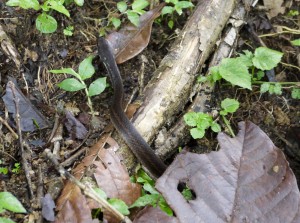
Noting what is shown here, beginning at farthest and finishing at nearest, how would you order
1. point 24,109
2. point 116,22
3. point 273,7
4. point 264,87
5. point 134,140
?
point 273,7 < point 116,22 < point 264,87 < point 24,109 < point 134,140

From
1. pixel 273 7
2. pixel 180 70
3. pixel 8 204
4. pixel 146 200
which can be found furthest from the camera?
pixel 273 7

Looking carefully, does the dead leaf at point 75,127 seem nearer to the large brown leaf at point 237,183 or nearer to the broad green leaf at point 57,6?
the broad green leaf at point 57,6

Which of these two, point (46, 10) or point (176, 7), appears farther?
point (176, 7)

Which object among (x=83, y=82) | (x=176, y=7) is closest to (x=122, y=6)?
(x=176, y=7)

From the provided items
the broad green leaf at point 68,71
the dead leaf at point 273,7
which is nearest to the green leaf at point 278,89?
the dead leaf at point 273,7

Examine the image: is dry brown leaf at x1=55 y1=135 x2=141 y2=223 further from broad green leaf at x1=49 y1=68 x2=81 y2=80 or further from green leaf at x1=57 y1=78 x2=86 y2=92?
broad green leaf at x1=49 y1=68 x2=81 y2=80

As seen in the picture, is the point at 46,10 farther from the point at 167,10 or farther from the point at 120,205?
the point at 120,205

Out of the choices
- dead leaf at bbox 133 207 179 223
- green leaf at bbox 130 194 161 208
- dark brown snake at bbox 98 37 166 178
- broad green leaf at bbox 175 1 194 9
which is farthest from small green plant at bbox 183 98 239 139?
broad green leaf at bbox 175 1 194 9
